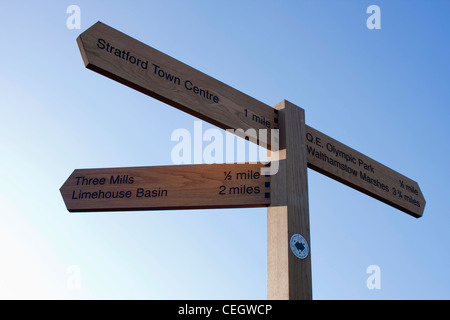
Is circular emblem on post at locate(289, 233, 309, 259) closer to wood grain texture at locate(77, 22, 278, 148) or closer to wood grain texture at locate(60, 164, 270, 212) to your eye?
wood grain texture at locate(60, 164, 270, 212)

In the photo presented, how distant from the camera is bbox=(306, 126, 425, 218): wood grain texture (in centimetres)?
260

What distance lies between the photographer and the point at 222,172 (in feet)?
8.00

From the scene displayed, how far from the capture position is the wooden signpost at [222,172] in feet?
6.82

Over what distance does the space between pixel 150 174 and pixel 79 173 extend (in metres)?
0.41

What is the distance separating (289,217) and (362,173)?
32.3 inches

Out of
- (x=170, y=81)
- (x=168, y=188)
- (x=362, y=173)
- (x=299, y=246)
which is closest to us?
(x=299, y=246)

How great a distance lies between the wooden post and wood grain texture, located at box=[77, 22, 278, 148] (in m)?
0.10

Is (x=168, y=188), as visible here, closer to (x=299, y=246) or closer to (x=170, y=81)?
(x=170, y=81)

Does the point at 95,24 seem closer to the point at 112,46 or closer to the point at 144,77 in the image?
the point at 112,46

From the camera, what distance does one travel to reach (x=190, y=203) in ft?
7.73

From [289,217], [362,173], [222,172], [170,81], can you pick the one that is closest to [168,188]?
[222,172]

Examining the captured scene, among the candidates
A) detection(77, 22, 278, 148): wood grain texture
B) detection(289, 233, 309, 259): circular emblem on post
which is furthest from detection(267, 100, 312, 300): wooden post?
detection(77, 22, 278, 148): wood grain texture
